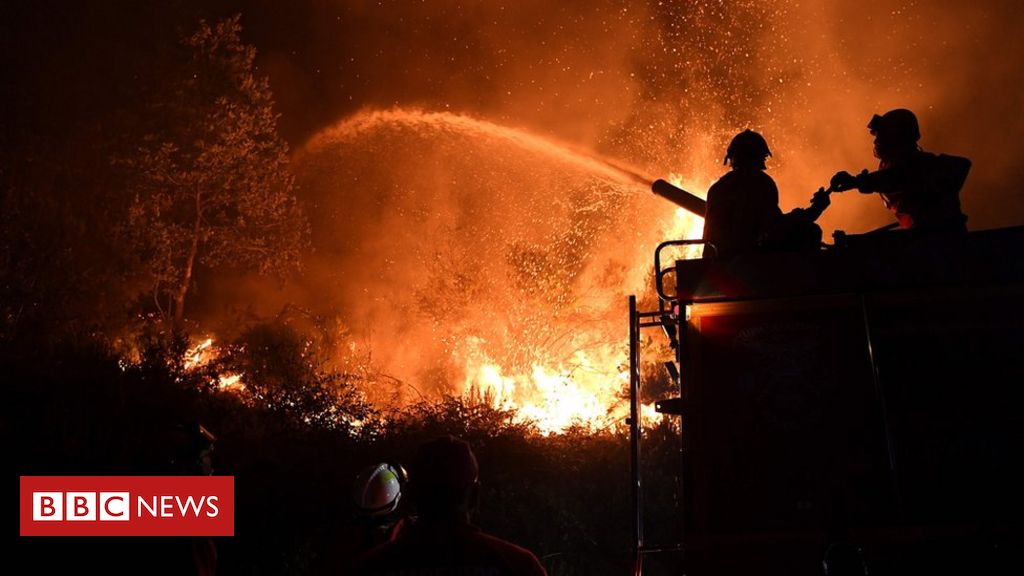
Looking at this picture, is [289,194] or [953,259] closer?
[953,259]

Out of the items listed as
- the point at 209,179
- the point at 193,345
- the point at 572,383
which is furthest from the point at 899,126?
the point at 209,179

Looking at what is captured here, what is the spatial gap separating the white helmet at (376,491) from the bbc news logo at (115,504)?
367 cm

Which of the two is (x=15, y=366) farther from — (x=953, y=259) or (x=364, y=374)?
(x=953, y=259)

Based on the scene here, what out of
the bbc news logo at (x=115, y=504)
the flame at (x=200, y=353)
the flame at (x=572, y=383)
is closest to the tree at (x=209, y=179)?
the flame at (x=200, y=353)

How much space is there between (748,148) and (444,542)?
4379 mm

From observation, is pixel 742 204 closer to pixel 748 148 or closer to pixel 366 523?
pixel 748 148

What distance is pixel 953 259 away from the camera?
4.63 metres

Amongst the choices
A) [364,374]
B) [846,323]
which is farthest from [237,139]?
[846,323]

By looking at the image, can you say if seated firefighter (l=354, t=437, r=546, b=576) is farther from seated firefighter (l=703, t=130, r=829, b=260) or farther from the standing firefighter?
the standing firefighter

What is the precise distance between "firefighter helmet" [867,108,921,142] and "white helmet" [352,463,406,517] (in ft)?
14.2

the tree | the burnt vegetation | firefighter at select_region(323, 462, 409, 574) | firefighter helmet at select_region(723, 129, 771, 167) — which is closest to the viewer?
firefighter at select_region(323, 462, 409, 574)

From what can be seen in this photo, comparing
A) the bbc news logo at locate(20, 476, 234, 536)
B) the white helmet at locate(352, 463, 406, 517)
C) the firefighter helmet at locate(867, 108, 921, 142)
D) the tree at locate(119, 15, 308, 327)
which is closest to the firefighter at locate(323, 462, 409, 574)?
the white helmet at locate(352, 463, 406, 517)

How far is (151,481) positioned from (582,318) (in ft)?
50.9

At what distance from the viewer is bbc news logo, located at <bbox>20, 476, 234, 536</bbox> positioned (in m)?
8.71
